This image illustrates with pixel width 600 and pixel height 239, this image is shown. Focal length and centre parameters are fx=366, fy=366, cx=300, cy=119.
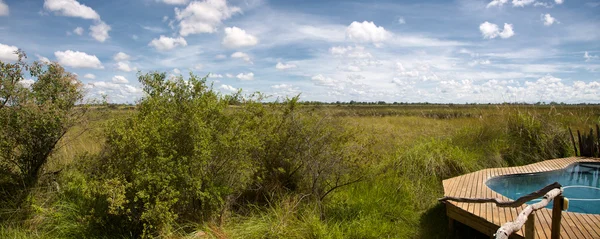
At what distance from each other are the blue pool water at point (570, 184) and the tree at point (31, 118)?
311 inches

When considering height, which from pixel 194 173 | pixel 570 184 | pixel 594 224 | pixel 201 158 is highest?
pixel 201 158

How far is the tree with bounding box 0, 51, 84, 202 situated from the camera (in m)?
5.41

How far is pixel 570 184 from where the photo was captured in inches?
331

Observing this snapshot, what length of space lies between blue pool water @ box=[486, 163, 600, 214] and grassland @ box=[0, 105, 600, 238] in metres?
1.10

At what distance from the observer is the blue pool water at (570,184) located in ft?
24.5

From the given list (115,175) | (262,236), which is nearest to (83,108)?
(115,175)

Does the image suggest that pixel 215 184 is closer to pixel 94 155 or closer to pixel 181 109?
pixel 181 109

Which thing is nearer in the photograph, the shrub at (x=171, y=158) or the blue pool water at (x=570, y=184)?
the shrub at (x=171, y=158)

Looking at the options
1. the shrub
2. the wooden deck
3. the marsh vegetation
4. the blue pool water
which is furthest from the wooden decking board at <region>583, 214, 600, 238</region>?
the shrub

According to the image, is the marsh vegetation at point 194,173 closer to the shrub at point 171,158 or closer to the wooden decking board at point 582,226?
the shrub at point 171,158

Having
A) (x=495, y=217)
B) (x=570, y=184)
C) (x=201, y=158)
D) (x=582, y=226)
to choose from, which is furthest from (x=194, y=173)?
(x=570, y=184)

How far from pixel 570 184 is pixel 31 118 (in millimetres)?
10728

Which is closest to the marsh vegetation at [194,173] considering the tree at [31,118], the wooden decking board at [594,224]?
the tree at [31,118]

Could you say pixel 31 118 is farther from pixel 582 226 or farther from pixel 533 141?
pixel 533 141
